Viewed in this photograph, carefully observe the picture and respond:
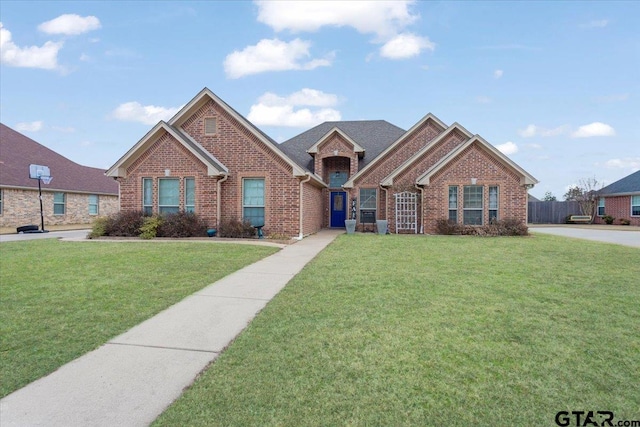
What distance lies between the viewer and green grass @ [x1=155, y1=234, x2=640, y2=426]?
259 centimetres

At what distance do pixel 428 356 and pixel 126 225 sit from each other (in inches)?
575

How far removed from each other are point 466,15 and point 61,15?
1639 centimetres

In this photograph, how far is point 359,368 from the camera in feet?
10.6

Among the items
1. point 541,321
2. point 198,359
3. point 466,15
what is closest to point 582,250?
point 541,321

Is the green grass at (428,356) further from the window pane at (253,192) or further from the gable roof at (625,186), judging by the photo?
the gable roof at (625,186)

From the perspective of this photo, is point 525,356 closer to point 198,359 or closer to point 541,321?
point 541,321

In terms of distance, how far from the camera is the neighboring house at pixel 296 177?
14.9 meters

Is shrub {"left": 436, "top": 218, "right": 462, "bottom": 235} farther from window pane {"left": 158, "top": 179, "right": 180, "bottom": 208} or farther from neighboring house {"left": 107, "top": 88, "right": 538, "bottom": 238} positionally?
window pane {"left": 158, "top": 179, "right": 180, "bottom": 208}

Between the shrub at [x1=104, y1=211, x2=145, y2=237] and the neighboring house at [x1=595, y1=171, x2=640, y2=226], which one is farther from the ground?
the neighboring house at [x1=595, y1=171, x2=640, y2=226]

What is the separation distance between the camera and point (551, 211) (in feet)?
107

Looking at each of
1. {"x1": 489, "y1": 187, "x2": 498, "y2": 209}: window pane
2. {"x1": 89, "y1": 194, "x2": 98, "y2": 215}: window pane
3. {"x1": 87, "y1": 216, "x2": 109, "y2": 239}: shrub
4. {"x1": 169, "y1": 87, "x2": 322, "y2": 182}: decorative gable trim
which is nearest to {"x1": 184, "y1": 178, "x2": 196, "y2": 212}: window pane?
{"x1": 169, "y1": 87, "x2": 322, "y2": 182}: decorative gable trim

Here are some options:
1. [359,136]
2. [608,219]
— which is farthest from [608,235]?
[359,136]

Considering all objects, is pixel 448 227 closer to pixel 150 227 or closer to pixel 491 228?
pixel 491 228

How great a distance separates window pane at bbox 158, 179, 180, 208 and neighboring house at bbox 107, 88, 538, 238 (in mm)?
44
